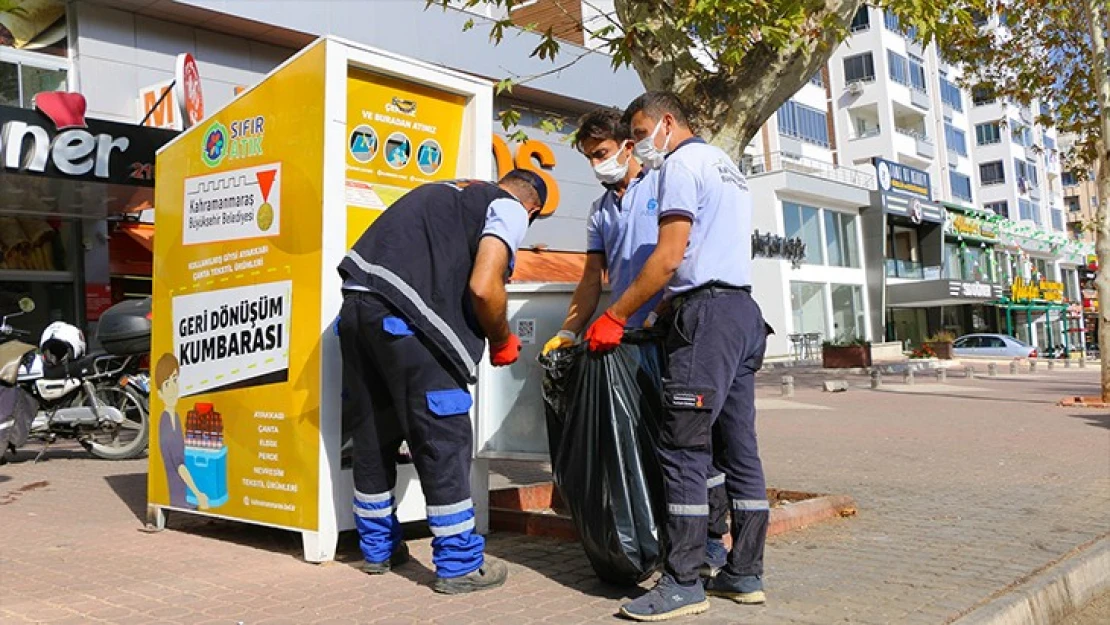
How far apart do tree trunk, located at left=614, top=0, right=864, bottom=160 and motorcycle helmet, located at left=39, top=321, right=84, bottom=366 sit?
6022 millimetres

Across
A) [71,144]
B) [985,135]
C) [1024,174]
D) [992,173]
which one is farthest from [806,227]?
[71,144]

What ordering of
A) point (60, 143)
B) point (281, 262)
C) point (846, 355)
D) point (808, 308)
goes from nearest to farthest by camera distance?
1. point (281, 262)
2. point (60, 143)
3. point (846, 355)
4. point (808, 308)

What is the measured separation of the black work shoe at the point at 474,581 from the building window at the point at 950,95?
201 feet

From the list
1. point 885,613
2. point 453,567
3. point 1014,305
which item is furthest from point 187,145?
point 1014,305


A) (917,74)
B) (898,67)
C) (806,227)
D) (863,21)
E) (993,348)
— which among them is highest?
(863,21)

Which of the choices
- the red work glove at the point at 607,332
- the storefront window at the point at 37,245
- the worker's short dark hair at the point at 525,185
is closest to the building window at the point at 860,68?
the storefront window at the point at 37,245

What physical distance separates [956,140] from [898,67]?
1079 cm

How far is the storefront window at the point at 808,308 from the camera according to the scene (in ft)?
130

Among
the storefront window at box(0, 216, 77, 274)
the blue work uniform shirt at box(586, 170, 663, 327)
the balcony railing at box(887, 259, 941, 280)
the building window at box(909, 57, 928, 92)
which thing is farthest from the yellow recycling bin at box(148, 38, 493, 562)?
the building window at box(909, 57, 928, 92)

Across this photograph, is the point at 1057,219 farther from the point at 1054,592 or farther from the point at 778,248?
the point at 1054,592

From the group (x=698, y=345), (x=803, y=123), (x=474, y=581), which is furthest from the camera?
(x=803, y=123)

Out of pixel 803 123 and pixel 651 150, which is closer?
pixel 651 150

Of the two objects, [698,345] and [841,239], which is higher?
[841,239]

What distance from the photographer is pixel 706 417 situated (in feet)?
11.9
